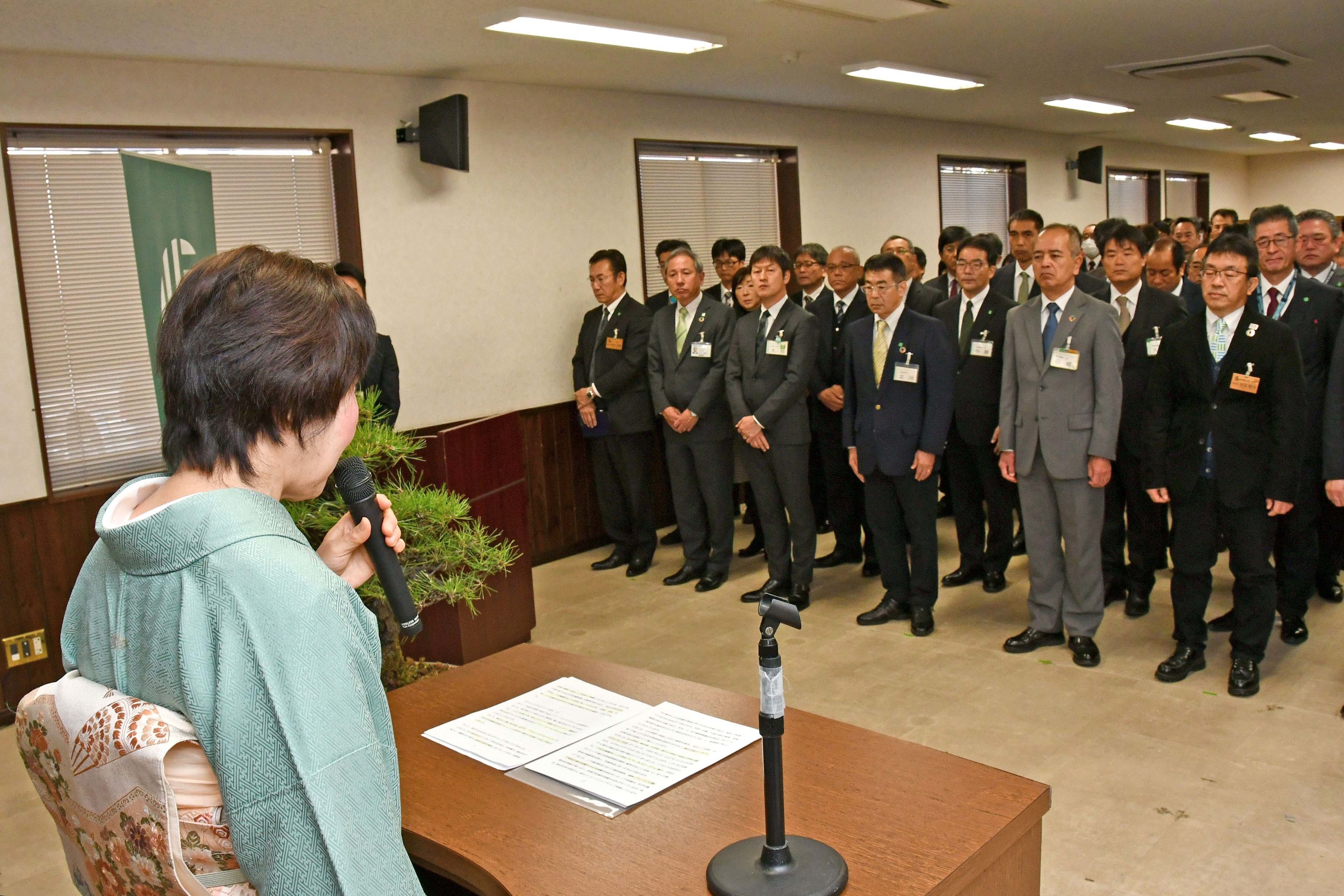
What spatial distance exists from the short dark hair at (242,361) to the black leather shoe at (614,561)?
16.9 feet

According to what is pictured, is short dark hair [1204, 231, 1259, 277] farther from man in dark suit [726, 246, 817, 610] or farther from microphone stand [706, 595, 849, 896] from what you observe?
microphone stand [706, 595, 849, 896]

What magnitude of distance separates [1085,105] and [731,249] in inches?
146

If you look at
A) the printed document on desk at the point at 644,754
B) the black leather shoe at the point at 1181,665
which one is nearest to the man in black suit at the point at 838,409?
the black leather shoe at the point at 1181,665

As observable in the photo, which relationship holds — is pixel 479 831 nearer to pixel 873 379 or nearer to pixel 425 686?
pixel 425 686

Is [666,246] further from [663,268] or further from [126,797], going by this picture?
[126,797]

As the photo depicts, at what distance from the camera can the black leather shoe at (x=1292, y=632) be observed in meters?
4.45

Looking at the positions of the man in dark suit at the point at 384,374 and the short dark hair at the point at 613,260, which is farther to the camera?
the short dark hair at the point at 613,260

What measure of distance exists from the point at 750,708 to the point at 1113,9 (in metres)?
4.58

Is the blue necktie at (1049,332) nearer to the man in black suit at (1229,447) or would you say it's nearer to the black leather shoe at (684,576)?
the man in black suit at (1229,447)

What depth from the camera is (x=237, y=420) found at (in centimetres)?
114

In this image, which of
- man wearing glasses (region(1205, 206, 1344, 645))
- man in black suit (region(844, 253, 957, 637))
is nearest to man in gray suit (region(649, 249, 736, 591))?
man in black suit (region(844, 253, 957, 637))

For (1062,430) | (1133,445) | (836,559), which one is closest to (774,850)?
(1062,430)

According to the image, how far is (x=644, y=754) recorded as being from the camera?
75.9 inches

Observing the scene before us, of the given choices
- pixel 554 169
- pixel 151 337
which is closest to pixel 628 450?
pixel 554 169
